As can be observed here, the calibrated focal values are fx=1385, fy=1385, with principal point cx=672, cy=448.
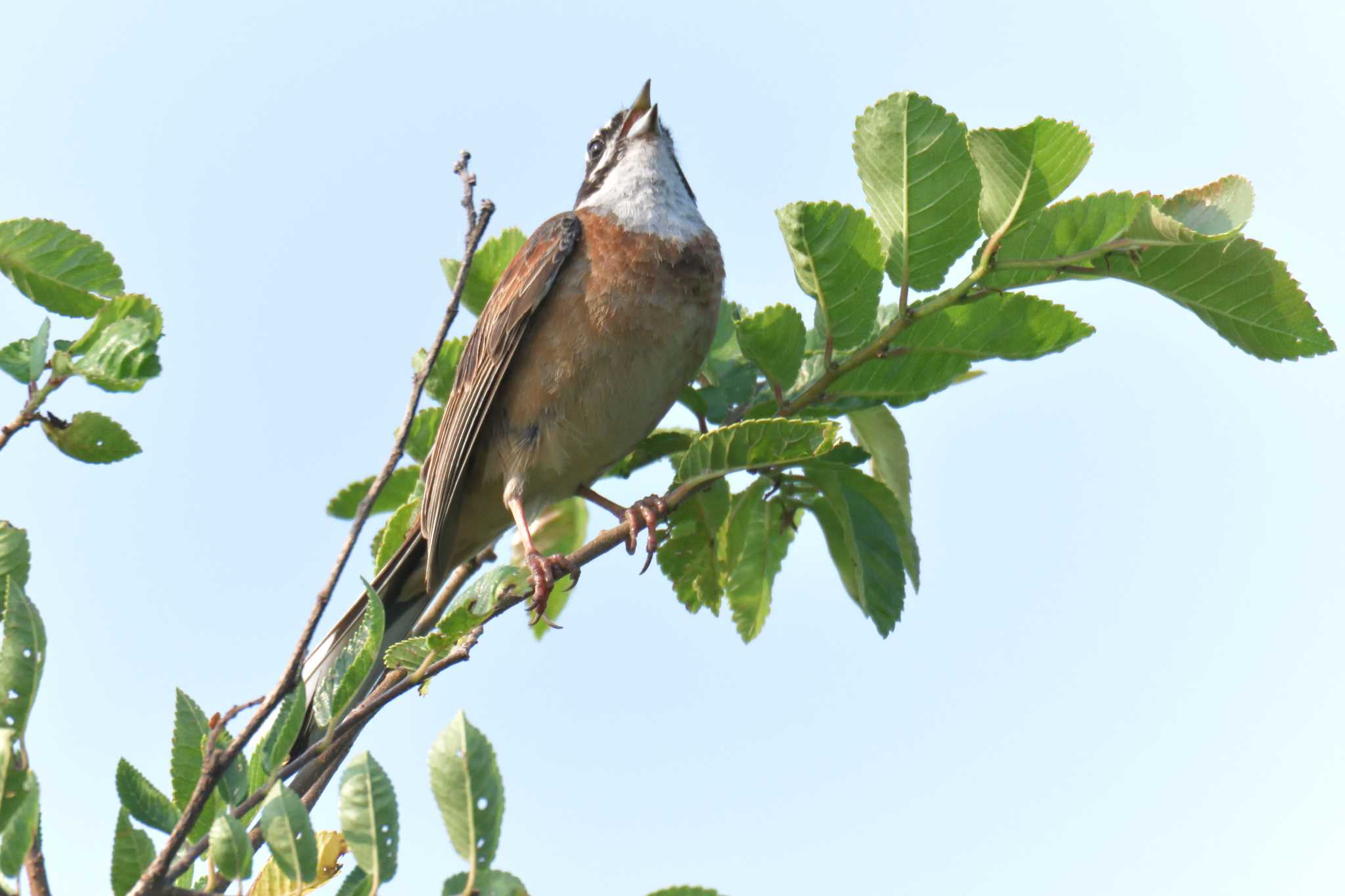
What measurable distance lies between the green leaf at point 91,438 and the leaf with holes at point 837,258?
180cm

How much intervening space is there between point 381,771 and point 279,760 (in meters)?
0.44

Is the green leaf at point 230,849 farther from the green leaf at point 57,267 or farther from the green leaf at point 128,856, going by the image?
the green leaf at point 57,267

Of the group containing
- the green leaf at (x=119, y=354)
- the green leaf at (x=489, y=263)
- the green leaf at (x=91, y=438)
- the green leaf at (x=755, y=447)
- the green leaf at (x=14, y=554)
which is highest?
the green leaf at (x=489, y=263)

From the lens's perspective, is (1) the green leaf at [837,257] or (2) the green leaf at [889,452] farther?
(2) the green leaf at [889,452]

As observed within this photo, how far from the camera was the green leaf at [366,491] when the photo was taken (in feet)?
16.3

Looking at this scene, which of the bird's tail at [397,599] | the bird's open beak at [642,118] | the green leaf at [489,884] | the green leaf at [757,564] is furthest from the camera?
the bird's open beak at [642,118]

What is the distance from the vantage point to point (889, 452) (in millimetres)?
4203

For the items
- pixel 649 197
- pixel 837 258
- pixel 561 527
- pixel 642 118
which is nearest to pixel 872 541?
pixel 837 258

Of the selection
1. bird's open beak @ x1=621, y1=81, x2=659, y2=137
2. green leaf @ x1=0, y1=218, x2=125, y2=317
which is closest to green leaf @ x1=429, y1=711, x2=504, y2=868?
green leaf @ x1=0, y1=218, x2=125, y2=317

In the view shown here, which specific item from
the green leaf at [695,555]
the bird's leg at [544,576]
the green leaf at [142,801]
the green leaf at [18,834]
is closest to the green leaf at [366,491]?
the bird's leg at [544,576]

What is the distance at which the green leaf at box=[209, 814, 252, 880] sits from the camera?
2.31 metres

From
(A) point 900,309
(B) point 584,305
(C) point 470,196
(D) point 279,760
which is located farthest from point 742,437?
(B) point 584,305

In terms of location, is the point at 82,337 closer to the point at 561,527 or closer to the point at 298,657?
the point at 298,657

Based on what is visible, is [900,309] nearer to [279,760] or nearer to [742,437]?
[742,437]
